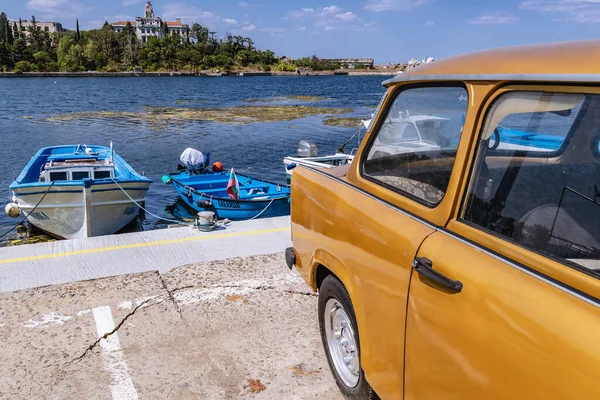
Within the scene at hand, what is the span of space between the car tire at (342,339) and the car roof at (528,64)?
137cm

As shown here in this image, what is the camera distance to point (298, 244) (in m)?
3.88


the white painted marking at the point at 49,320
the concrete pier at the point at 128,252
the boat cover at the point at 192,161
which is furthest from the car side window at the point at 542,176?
the boat cover at the point at 192,161

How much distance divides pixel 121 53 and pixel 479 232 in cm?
16156

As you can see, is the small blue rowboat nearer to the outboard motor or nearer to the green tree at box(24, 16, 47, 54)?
→ the outboard motor

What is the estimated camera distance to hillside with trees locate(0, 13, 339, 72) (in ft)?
439

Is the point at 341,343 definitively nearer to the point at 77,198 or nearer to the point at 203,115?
the point at 77,198

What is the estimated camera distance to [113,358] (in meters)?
3.85

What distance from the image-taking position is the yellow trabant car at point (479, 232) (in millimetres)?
1688

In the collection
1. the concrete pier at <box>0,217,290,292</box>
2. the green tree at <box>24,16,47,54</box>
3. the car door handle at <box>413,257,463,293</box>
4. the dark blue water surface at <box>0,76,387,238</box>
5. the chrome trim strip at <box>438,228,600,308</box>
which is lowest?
the dark blue water surface at <box>0,76,387,238</box>

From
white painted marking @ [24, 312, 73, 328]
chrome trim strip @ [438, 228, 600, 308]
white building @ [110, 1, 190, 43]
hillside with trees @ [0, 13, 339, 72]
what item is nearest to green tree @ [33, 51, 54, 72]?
hillside with trees @ [0, 13, 339, 72]

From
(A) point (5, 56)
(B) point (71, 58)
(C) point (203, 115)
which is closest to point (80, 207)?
(C) point (203, 115)

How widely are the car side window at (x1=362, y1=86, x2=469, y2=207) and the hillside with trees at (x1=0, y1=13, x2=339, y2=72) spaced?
143 metres

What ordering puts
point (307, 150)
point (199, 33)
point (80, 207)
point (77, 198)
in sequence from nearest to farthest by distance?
point (77, 198), point (80, 207), point (307, 150), point (199, 33)

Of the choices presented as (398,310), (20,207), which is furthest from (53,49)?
(398,310)
